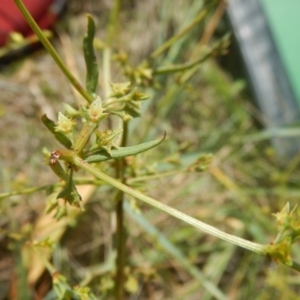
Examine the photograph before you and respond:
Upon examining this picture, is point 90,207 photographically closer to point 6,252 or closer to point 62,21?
point 6,252

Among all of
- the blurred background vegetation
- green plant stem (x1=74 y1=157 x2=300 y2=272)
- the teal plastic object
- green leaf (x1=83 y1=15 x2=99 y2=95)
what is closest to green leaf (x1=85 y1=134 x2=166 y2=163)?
green plant stem (x1=74 y1=157 x2=300 y2=272)

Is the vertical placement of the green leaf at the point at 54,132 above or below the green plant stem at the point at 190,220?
above

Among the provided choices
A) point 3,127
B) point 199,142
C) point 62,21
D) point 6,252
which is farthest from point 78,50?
point 6,252

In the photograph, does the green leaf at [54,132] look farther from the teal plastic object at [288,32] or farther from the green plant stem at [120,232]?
the teal plastic object at [288,32]

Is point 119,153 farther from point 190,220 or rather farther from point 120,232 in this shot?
point 120,232

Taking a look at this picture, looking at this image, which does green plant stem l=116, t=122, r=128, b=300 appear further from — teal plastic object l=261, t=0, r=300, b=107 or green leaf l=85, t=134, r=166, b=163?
teal plastic object l=261, t=0, r=300, b=107

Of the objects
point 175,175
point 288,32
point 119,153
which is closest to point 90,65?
point 119,153

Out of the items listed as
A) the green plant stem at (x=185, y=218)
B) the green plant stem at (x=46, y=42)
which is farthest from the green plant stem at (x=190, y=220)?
the green plant stem at (x=46, y=42)
